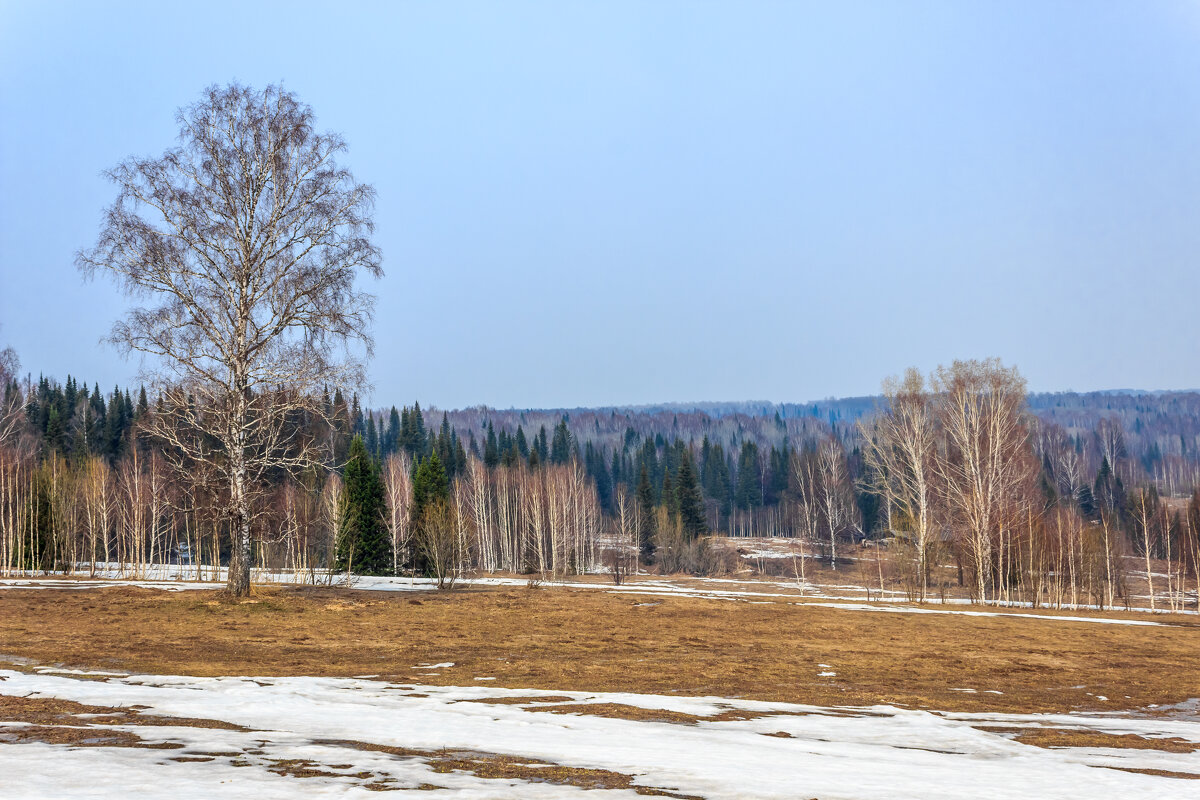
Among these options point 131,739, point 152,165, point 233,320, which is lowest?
point 131,739

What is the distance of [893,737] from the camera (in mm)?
11250

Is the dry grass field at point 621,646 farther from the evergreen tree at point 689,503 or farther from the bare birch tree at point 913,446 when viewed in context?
the evergreen tree at point 689,503

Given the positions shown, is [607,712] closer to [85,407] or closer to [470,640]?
[470,640]

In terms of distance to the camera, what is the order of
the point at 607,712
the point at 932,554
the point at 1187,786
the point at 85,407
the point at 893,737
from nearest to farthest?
the point at 1187,786 < the point at 893,737 < the point at 607,712 < the point at 932,554 < the point at 85,407

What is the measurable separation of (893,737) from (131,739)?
8.95 meters

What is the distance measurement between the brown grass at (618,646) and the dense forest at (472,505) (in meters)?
3.81

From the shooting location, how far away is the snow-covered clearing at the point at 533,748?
7699mm

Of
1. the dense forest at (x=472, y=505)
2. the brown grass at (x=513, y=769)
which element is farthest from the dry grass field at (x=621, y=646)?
the brown grass at (x=513, y=769)

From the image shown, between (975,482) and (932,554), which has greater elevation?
(975,482)

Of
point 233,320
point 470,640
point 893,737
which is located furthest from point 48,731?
point 233,320

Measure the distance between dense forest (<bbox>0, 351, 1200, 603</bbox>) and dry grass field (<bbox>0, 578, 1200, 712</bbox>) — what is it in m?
3.68

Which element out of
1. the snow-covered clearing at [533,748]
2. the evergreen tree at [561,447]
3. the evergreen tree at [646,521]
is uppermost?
the evergreen tree at [561,447]

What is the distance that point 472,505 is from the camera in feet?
265

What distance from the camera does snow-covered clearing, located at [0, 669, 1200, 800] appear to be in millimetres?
7699
